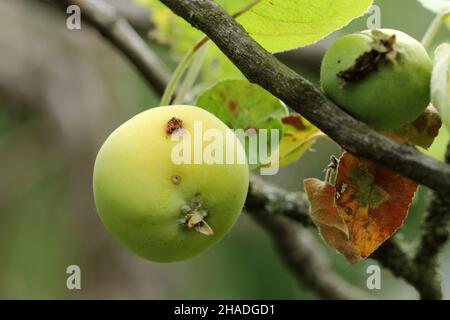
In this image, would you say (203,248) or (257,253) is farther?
(257,253)

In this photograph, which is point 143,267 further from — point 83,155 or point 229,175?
point 229,175

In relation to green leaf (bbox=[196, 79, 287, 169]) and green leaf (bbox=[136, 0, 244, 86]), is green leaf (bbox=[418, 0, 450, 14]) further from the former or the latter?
green leaf (bbox=[136, 0, 244, 86])

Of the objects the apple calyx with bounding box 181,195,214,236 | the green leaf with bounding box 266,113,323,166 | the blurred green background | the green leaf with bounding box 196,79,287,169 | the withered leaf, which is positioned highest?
the blurred green background

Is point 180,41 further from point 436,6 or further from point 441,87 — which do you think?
point 441,87

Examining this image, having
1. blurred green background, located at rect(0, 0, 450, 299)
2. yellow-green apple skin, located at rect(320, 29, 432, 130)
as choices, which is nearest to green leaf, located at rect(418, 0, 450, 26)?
yellow-green apple skin, located at rect(320, 29, 432, 130)

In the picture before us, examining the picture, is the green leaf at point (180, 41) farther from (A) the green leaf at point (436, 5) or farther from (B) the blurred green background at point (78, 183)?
(B) the blurred green background at point (78, 183)
